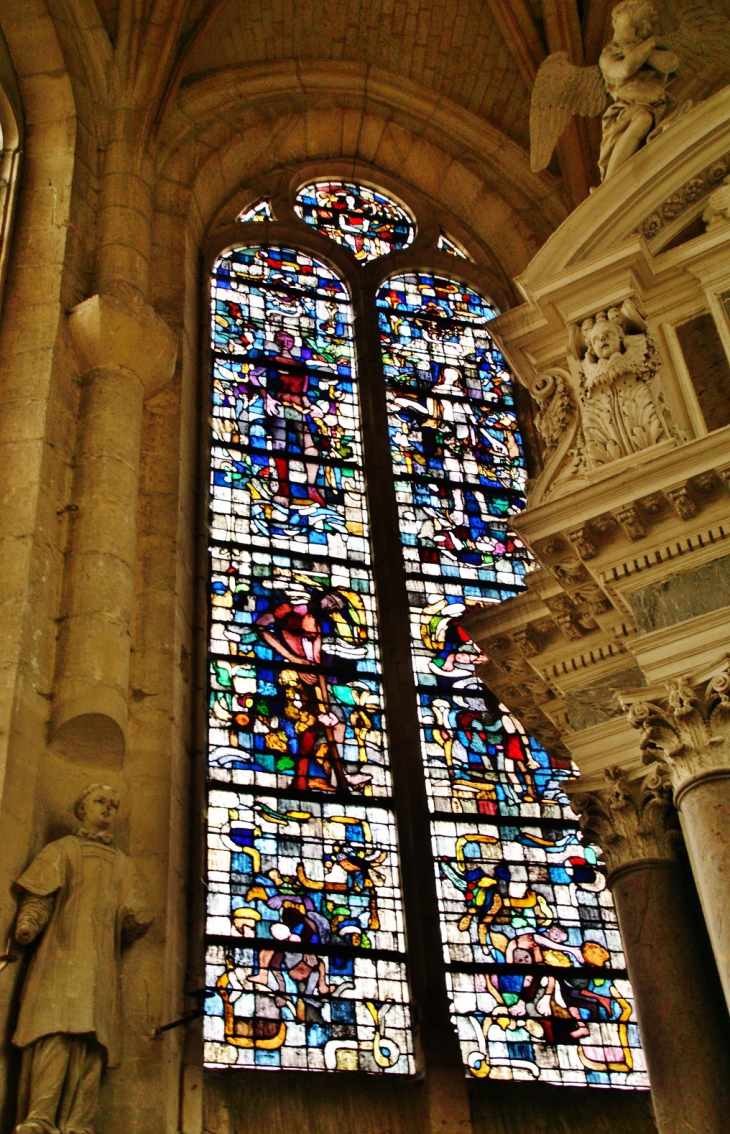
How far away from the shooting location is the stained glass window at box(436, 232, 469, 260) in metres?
12.5

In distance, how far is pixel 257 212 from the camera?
39.9 ft

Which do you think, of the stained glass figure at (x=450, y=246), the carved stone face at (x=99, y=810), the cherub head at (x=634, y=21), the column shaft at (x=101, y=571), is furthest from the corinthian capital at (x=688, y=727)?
the stained glass figure at (x=450, y=246)

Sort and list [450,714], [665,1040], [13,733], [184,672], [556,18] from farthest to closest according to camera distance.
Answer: [556,18] → [450,714] → [184,672] → [13,733] → [665,1040]

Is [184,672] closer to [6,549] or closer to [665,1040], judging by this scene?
[6,549]

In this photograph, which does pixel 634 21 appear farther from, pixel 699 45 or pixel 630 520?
pixel 630 520

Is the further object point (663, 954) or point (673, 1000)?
point (663, 954)

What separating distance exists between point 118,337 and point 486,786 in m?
3.44

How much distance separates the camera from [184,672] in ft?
28.6

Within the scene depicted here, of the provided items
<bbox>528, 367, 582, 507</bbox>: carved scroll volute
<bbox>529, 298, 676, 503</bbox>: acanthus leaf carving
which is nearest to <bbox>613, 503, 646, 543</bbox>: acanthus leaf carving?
<bbox>529, 298, 676, 503</bbox>: acanthus leaf carving

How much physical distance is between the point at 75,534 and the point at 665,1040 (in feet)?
13.2

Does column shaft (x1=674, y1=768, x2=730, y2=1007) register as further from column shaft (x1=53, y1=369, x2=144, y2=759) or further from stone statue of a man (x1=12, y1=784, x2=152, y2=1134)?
column shaft (x1=53, y1=369, x2=144, y2=759)

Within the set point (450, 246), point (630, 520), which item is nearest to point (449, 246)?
point (450, 246)

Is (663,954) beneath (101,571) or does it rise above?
beneath

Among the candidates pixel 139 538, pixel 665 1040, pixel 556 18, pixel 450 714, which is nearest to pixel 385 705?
pixel 450 714
